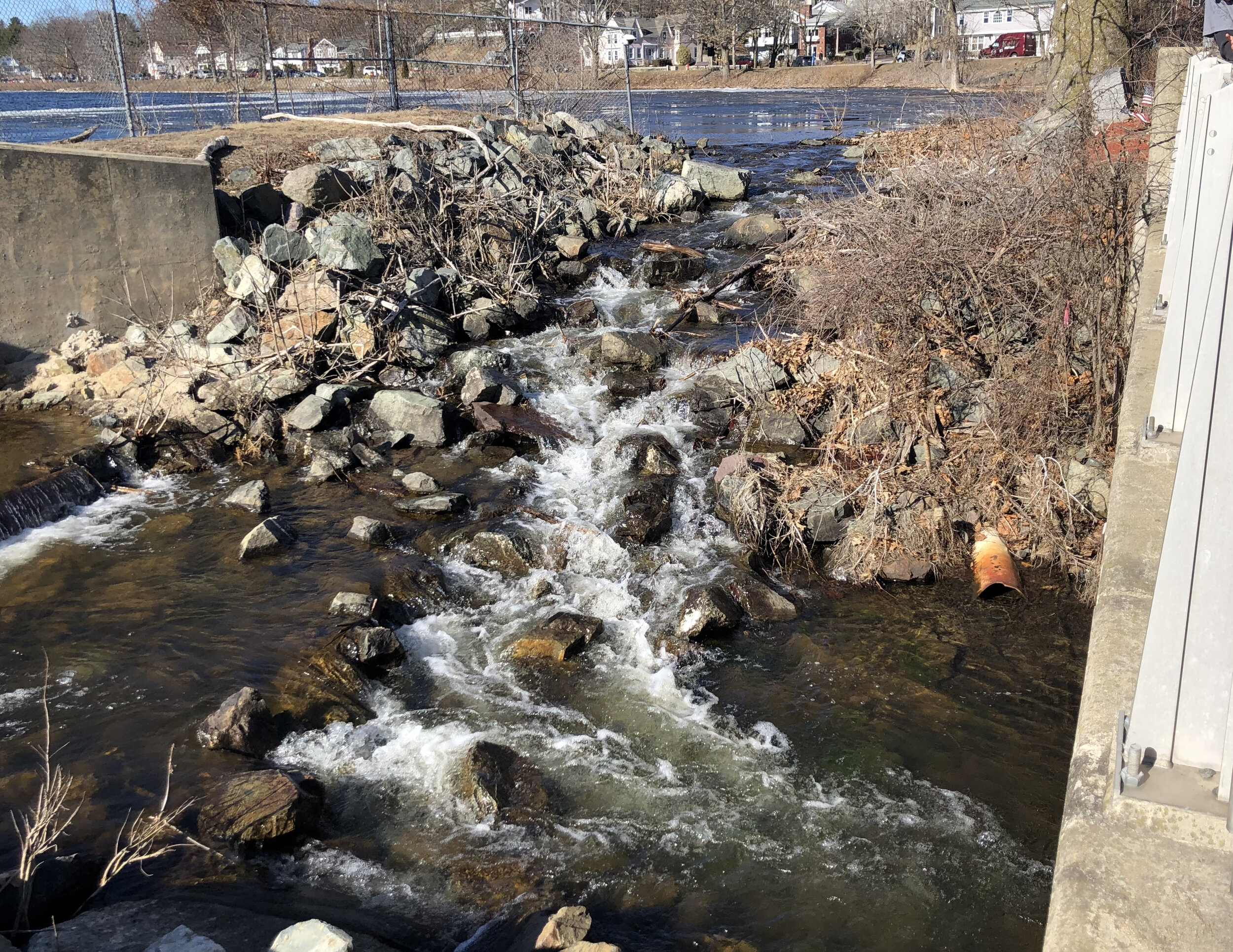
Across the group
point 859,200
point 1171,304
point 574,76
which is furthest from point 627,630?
point 574,76

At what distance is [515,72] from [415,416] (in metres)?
12.2

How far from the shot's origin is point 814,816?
496 cm

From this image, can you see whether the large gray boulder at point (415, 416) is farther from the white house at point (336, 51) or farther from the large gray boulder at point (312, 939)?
the white house at point (336, 51)

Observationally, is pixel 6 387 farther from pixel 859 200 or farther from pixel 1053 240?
pixel 1053 240

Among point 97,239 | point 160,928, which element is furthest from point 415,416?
point 160,928

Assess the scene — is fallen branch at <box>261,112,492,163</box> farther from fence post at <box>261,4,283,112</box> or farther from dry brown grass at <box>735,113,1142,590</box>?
dry brown grass at <box>735,113,1142,590</box>

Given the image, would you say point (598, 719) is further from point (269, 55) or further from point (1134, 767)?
point (269, 55)

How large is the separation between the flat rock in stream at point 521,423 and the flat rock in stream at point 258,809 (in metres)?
4.76

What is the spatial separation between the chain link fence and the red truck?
3444 cm

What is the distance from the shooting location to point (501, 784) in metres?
5.07

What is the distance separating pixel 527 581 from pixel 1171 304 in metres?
4.51

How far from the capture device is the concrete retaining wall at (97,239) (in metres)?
9.77

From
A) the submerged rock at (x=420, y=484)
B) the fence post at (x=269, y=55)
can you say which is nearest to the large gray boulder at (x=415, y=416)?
the submerged rock at (x=420, y=484)

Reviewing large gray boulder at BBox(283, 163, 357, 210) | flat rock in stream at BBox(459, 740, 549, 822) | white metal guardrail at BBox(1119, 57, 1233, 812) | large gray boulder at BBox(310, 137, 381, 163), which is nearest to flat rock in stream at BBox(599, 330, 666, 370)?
large gray boulder at BBox(283, 163, 357, 210)
